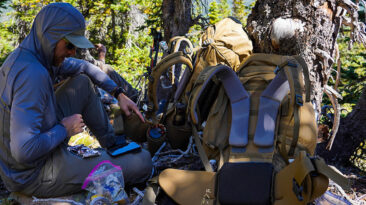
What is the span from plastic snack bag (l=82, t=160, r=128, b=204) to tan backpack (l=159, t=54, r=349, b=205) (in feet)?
1.37

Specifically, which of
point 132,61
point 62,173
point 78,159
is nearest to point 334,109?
point 78,159

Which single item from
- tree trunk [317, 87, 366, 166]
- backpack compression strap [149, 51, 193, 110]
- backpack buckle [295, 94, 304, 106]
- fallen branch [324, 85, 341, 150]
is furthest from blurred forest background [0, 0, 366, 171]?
backpack buckle [295, 94, 304, 106]

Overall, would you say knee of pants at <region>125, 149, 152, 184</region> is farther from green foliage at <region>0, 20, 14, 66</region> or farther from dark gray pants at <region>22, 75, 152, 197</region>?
green foliage at <region>0, 20, 14, 66</region>

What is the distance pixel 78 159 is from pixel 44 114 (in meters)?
0.50

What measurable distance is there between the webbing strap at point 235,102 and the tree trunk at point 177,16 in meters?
4.28

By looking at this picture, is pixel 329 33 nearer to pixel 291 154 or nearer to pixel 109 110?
pixel 291 154

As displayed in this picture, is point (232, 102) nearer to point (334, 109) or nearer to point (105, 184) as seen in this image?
point (105, 184)

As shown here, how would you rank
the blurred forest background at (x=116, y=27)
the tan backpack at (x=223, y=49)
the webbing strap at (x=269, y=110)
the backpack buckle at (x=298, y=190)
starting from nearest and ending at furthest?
the backpack buckle at (x=298, y=190) < the webbing strap at (x=269, y=110) < the tan backpack at (x=223, y=49) < the blurred forest background at (x=116, y=27)

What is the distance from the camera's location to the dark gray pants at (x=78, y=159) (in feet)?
8.96

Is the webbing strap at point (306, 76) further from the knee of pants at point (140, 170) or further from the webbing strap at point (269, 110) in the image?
the knee of pants at point (140, 170)

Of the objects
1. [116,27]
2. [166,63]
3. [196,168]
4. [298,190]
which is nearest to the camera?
[298,190]

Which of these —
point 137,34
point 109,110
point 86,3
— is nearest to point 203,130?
point 109,110

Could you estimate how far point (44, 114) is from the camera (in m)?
2.57

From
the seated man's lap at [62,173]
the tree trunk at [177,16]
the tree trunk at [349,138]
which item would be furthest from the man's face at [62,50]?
the tree trunk at [177,16]
